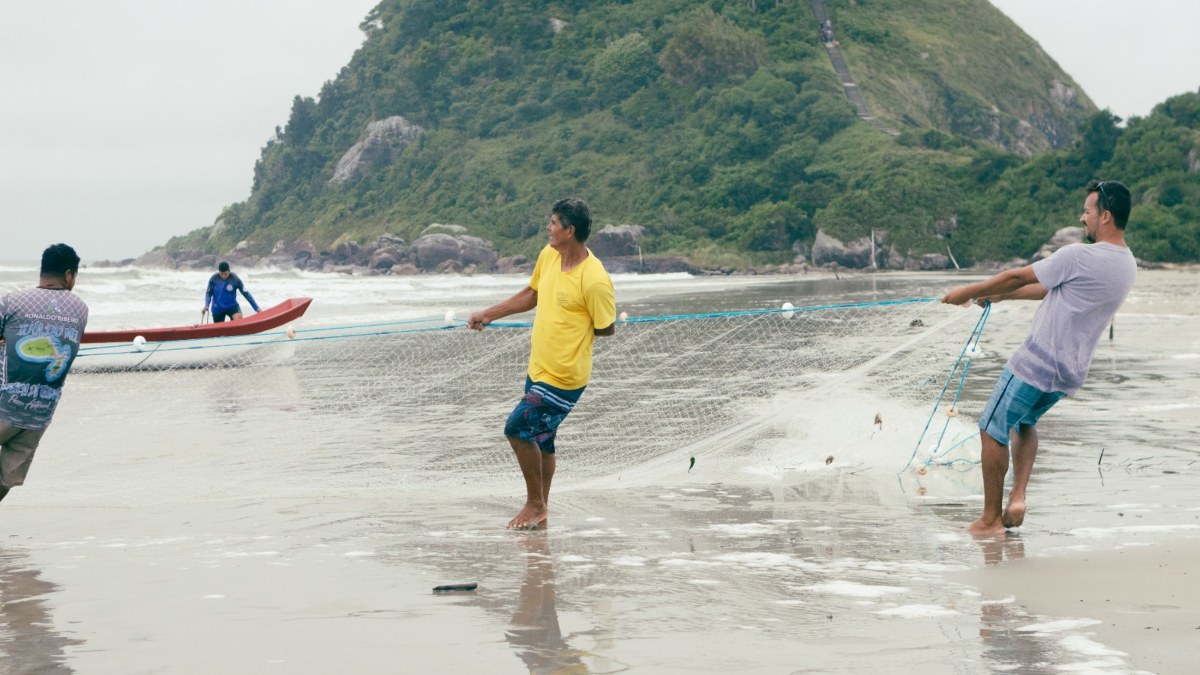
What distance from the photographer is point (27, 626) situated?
184 inches

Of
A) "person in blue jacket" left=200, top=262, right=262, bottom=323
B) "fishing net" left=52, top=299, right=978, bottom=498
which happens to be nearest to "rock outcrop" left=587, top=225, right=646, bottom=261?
"person in blue jacket" left=200, top=262, right=262, bottom=323

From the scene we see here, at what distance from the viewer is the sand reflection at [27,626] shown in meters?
4.17

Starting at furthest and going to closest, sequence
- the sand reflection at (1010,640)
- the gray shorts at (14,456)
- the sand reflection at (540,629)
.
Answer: the gray shorts at (14,456) → the sand reflection at (540,629) → the sand reflection at (1010,640)

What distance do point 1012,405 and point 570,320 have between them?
2.17 m

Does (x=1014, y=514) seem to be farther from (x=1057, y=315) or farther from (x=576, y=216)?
(x=576, y=216)

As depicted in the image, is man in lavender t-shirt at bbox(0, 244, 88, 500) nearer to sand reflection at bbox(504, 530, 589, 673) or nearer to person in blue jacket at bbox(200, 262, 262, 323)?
sand reflection at bbox(504, 530, 589, 673)

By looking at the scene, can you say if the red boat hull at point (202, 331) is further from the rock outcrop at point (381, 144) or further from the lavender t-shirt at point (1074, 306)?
the rock outcrop at point (381, 144)

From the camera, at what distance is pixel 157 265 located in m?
157

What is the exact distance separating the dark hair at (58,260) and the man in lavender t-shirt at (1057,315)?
4206 mm

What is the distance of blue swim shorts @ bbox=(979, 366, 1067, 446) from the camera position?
20.2ft

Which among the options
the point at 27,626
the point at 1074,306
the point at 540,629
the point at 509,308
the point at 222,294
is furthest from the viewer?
the point at 222,294

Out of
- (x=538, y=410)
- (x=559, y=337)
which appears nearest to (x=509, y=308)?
(x=559, y=337)

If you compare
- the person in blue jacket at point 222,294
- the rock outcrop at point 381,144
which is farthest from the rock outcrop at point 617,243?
the person in blue jacket at point 222,294

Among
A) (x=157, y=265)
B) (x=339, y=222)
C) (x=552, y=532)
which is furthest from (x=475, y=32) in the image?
(x=552, y=532)
